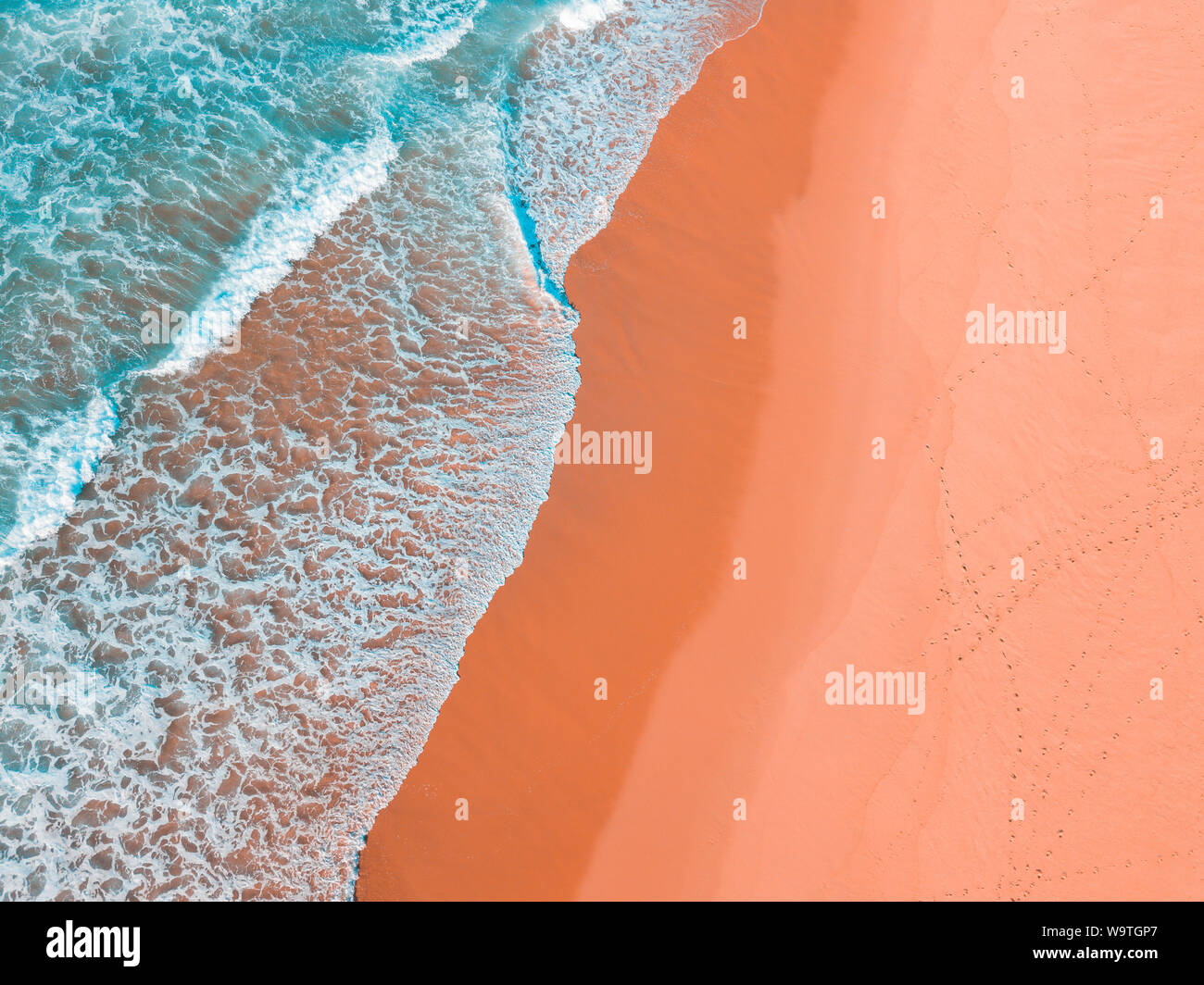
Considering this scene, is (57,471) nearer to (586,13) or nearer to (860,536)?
(860,536)

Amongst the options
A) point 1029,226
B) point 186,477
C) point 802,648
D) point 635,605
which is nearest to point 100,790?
point 186,477

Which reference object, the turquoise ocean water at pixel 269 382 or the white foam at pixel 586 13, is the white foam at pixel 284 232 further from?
the white foam at pixel 586 13

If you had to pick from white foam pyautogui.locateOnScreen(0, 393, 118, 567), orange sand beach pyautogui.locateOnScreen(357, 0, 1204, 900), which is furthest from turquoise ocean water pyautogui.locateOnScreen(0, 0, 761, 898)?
orange sand beach pyautogui.locateOnScreen(357, 0, 1204, 900)

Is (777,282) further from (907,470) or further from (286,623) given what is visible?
(286,623)

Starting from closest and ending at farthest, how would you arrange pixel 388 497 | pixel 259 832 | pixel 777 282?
pixel 259 832 < pixel 388 497 < pixel 777 282

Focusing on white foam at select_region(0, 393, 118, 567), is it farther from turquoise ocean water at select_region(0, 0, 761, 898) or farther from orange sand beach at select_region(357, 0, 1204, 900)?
orange sand beach at select_region(357, 0, 1204, 900)

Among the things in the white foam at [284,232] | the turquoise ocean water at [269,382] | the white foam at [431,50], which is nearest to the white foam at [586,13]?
the turquoise ocean water at [269,382]
